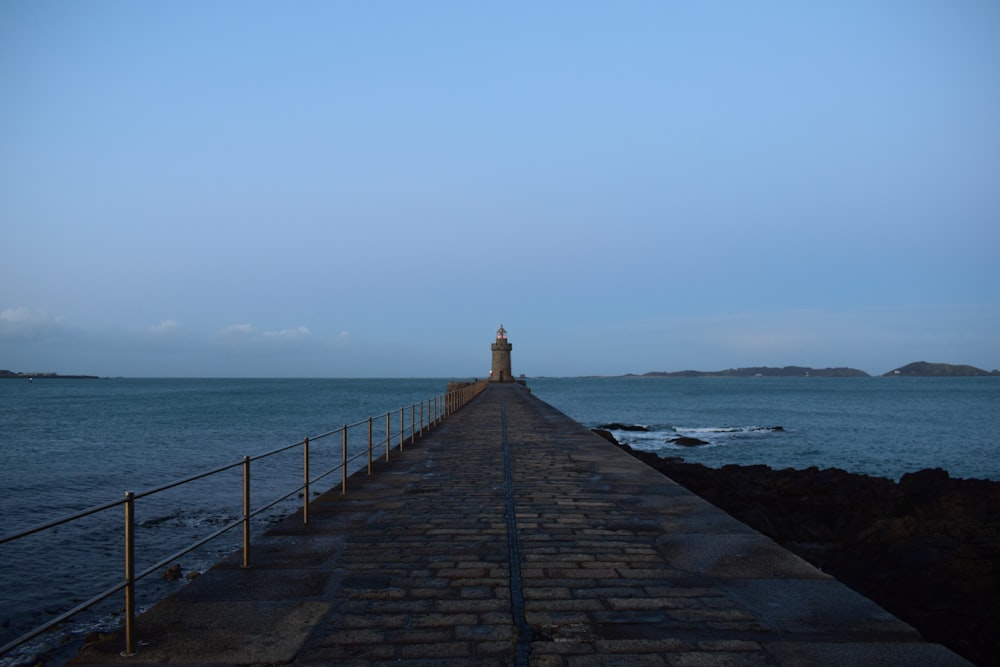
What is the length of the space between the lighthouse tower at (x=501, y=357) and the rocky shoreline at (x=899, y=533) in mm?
52518

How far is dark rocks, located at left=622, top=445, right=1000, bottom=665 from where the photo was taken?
23.1 feet

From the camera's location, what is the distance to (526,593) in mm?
4805

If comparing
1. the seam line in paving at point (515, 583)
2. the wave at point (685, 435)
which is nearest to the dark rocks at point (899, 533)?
the seam line in paving at point (515, 583)

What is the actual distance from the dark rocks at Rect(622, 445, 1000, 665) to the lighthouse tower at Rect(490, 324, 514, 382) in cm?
5275

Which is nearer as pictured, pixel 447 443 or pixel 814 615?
pixel 814 615

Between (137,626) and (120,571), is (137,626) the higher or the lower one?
the higher one

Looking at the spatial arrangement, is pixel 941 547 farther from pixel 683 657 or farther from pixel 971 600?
pixel 683 657

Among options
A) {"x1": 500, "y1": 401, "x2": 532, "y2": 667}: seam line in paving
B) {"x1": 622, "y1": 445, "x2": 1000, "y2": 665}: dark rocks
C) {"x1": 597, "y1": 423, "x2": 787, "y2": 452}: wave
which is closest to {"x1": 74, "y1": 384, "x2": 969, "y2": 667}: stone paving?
{"x1": 500, "y1": 401, "x2": 532, "y2": 667}: seam line in paving

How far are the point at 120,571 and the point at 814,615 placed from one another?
33.8 ft

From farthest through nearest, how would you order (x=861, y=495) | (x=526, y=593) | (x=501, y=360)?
(x=501, y=360) < (x=861, y=495) < (x=526, y=593)

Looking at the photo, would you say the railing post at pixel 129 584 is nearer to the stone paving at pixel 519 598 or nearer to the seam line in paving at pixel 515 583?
the stone paving at pixel 519 598

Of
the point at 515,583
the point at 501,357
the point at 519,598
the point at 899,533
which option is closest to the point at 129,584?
the point at 519,598

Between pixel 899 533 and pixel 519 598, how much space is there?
26.5ft

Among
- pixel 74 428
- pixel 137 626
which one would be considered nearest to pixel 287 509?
pixel 137 626
